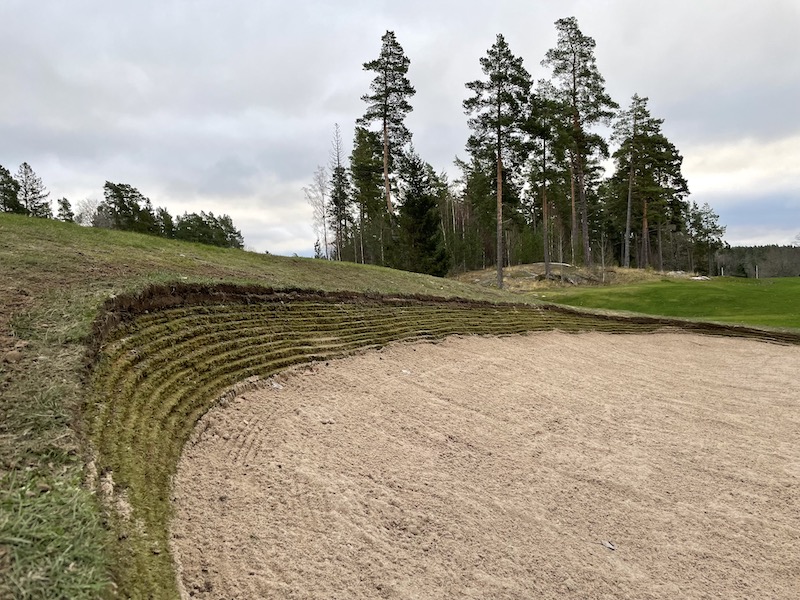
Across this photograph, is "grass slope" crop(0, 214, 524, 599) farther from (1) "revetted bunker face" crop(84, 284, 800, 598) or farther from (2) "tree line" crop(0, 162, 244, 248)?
(2) "tree line" crop(0, 162, 244, 248)

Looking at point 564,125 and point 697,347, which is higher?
point 564,125

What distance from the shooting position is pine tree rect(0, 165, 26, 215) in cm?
4047

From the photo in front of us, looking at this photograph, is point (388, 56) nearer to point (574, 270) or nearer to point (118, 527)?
point (574, 270)

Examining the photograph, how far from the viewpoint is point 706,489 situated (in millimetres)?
5250

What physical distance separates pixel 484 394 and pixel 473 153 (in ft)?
72.4

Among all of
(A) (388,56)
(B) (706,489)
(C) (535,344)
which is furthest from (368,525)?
(A) (388,56)

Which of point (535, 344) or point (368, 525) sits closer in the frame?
point (368, 525)

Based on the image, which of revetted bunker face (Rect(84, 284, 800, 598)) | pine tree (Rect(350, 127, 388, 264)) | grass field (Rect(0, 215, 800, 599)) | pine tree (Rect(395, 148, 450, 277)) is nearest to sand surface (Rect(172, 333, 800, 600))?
revetted bunker face (Rect(84, 284, 800, 598))

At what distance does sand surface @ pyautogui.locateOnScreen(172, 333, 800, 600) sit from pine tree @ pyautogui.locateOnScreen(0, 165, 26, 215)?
4847 centimetres

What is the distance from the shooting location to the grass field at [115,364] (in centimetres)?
229

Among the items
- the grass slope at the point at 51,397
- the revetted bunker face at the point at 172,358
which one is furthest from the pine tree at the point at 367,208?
the grass slope at the point at 51,397

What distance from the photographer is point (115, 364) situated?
4379 mm

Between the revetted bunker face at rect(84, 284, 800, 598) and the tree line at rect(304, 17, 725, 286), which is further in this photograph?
the tree line at rect(304, 17, 725, 286)

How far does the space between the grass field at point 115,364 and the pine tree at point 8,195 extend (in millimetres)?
40983
